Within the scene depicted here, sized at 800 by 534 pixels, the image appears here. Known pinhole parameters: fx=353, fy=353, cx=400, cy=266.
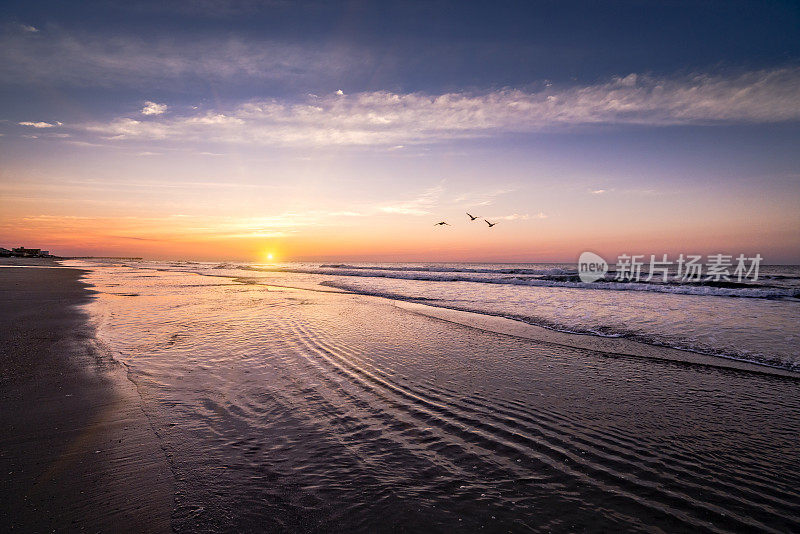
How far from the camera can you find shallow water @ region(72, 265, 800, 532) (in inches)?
130

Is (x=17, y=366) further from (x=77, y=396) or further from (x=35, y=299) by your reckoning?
(x=35, y=299)

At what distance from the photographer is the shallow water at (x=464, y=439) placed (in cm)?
330

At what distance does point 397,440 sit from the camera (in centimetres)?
459

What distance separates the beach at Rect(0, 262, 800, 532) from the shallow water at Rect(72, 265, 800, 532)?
3 cm

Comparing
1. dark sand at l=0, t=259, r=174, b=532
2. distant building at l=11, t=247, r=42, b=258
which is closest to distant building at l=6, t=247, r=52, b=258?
distant building at l=11, t=247, r=42, b=258

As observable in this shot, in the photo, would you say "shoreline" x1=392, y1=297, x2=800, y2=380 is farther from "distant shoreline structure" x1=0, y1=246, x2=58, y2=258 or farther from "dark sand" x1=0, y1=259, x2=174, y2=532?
"distant shoreline structure" x1=0, y1=246, x2=58, y2=258

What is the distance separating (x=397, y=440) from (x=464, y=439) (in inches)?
34.8

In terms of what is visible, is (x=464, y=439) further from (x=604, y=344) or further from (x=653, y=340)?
(x=653, y=340)

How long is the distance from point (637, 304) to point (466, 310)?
959cm

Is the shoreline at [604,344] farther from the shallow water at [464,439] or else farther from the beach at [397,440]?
the shallow water at [464,439]

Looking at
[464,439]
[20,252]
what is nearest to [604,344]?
[464,439]

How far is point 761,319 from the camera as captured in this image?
46.7ft

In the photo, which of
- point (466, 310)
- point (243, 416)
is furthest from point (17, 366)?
point (466, 310)

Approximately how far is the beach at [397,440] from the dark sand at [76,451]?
0.02 meters
